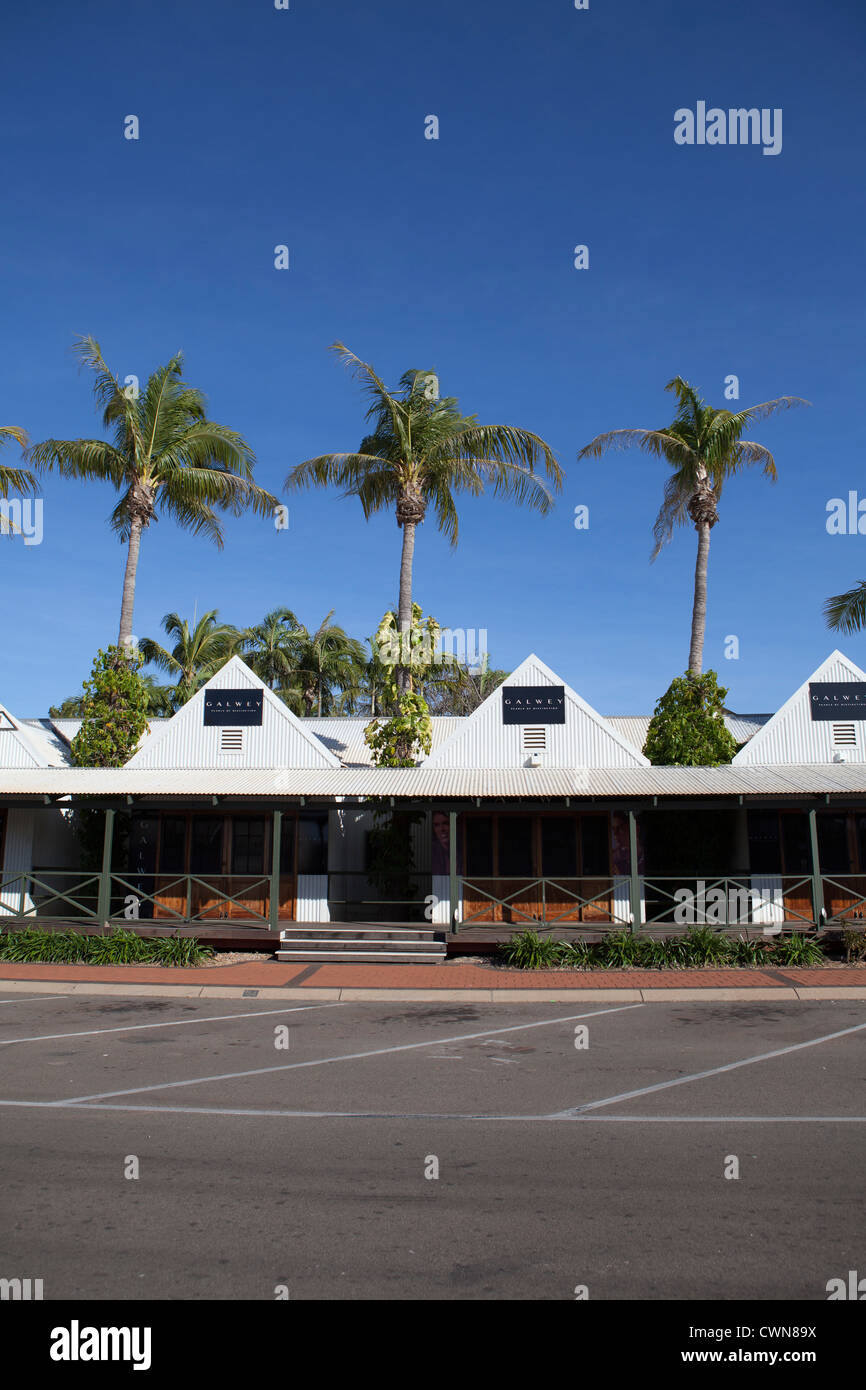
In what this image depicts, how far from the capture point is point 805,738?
70.7 feet

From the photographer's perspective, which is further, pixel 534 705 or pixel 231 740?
pixel 231 740

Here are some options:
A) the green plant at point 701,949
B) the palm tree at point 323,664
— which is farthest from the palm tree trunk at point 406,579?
the palm tree at point 323,664

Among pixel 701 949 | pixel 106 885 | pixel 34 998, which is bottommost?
pixel 34 998

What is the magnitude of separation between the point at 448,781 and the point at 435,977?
444 centimetres

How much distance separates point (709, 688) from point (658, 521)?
727 cm

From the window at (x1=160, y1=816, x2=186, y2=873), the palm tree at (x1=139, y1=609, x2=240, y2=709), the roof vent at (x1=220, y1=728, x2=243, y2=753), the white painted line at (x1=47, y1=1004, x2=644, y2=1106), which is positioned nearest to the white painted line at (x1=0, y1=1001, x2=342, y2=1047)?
the white painted line at (x1=47, y1=1004, x2=644, y2=1106)

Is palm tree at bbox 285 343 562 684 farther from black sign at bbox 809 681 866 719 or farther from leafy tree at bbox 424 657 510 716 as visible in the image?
leafy tree at bbox 424 657 510 716

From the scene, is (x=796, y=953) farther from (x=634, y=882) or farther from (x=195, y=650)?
A: (x=195, y=650)

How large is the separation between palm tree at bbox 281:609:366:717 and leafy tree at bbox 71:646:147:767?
755 inches

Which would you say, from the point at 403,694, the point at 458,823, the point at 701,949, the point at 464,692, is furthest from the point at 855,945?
the point at 464,692

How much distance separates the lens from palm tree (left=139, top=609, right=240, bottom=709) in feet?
139

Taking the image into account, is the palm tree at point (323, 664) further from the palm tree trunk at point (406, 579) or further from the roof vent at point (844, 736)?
the roof vent at point (844, 736)

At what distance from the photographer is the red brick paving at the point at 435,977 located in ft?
48.4
